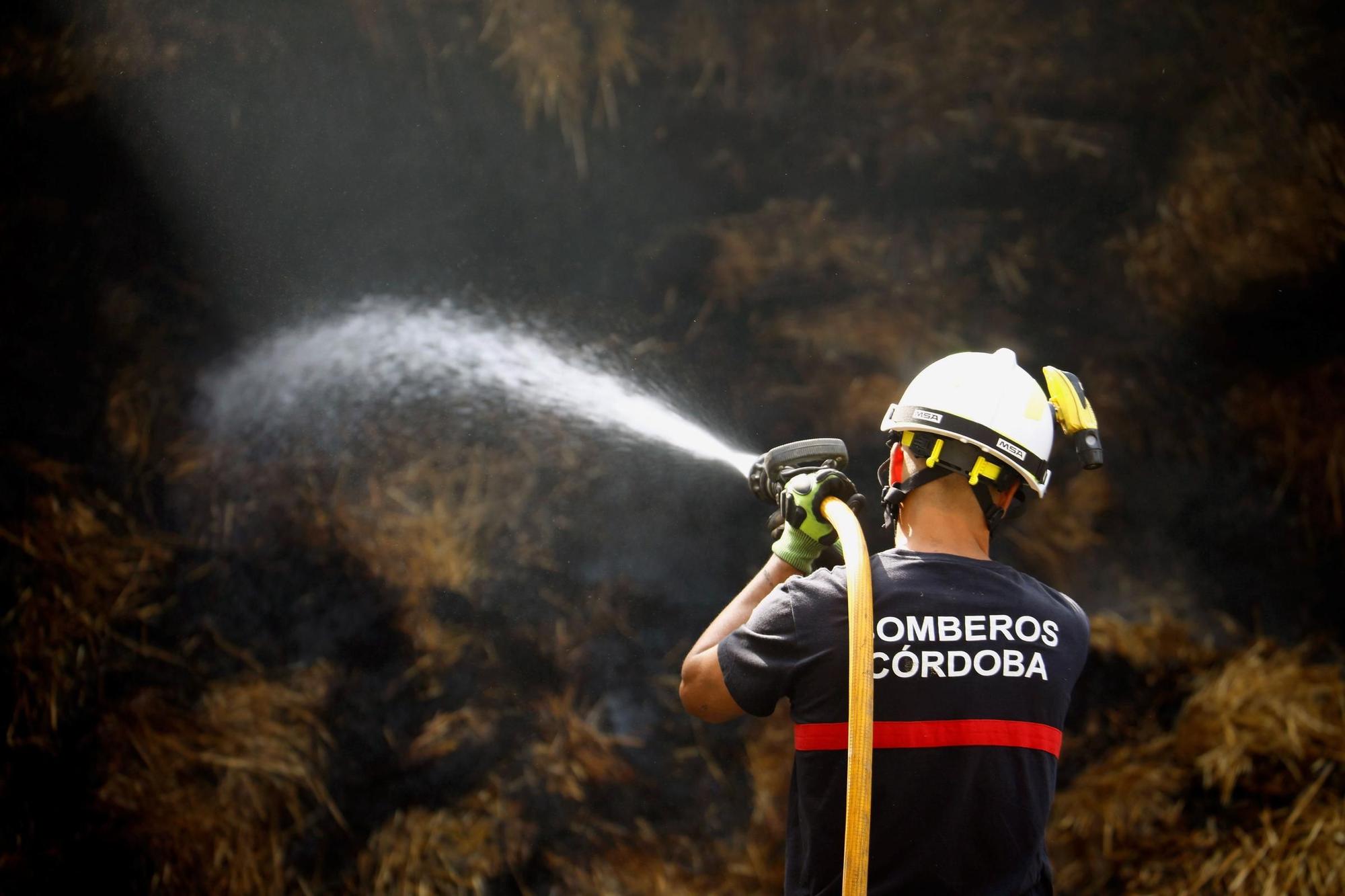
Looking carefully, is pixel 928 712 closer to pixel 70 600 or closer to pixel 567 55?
pixel 567 55

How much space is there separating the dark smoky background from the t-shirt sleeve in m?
1.54

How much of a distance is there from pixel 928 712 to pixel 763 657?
287mm

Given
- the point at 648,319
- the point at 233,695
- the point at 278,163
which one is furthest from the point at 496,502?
the point at 278,163

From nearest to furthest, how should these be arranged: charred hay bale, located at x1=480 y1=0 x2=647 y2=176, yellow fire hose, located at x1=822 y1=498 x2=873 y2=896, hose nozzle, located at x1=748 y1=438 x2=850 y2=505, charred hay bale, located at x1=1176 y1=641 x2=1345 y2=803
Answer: yellow fire hose, located at x1=822 y1=498 x2=873 y2=896
hose nozzle, located at x1=748 y1=438 x2=850 y2=505
charred hay bale, located at x1=1176 y1=641 x2=1345 y2=803
charred hay bale, located at x1=480 y1=0 x2=647 y2=176

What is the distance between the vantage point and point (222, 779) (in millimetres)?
3158

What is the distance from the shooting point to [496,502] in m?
3.33

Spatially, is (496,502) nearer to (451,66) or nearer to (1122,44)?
(451,66)

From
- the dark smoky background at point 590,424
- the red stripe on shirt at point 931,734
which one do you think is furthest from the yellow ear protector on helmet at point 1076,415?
the dark smoky background at point 590,424

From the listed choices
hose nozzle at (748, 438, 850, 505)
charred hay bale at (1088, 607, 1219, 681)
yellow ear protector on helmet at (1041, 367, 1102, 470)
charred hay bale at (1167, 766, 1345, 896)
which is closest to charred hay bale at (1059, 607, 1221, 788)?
charred hay bale at (1088, 607, 1219, 681)

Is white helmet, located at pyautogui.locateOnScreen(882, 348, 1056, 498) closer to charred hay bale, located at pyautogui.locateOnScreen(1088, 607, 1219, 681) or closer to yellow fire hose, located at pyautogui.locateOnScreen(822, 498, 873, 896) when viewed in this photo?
yellow fire hose, located at pyautogui.locateOnScreen(822, 498, 873, 896)

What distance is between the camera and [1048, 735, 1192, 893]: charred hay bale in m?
3.12

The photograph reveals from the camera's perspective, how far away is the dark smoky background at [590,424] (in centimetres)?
316

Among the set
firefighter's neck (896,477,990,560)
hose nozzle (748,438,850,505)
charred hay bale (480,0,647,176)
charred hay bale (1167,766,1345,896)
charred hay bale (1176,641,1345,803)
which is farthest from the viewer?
charred hay bale (480,0,647,176)

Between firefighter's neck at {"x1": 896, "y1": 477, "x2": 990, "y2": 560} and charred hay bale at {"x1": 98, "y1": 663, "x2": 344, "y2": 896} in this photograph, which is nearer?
firefighter's neck at {"x1": 896, "y1": 477, "x2": 990, "y2": 560}
